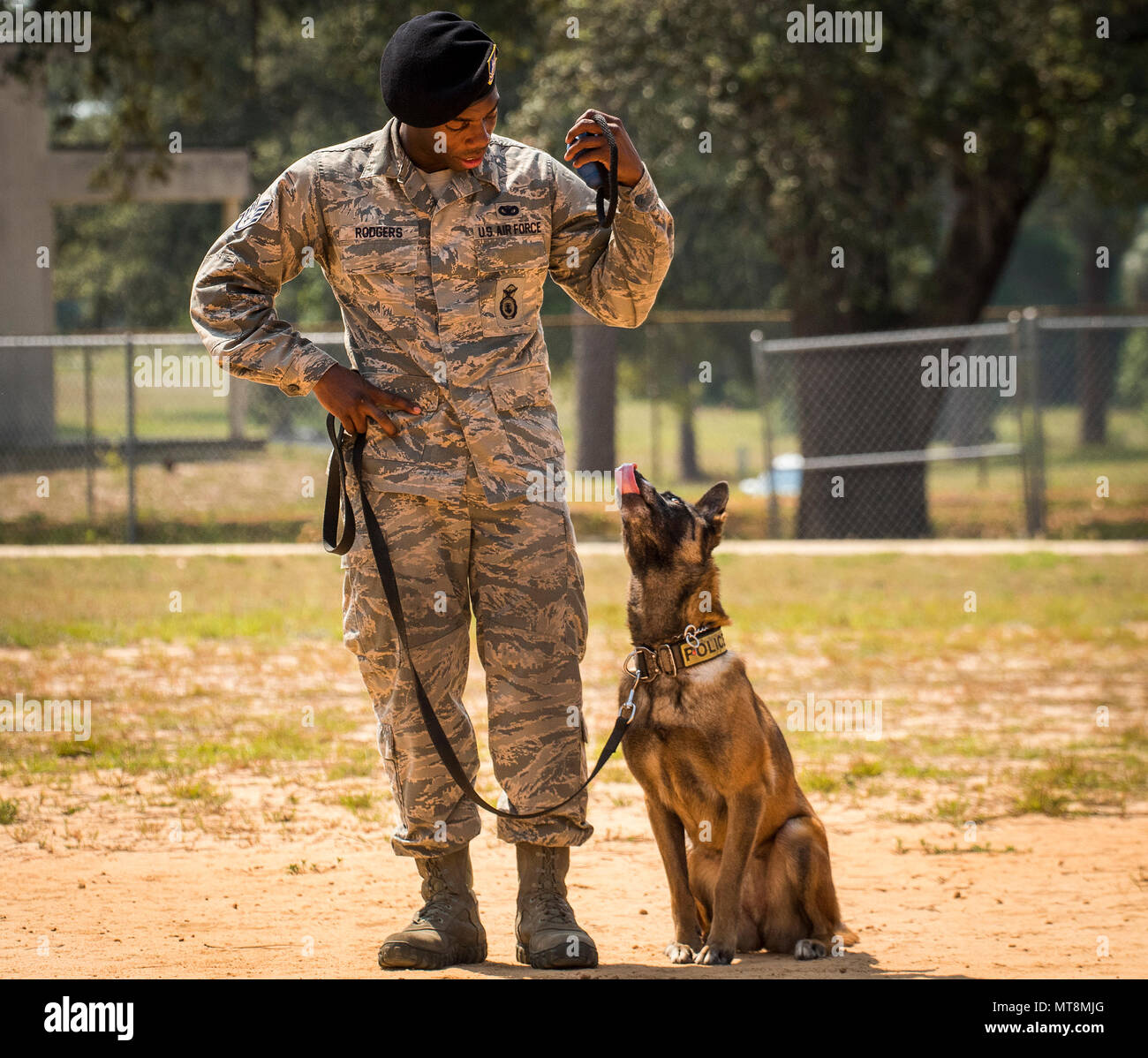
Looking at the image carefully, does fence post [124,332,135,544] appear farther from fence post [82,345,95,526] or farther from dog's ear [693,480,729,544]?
dog's ear [693,480,729,544]

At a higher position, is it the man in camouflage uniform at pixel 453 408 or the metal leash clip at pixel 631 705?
the man in camouflage uniform at pixel 453 408

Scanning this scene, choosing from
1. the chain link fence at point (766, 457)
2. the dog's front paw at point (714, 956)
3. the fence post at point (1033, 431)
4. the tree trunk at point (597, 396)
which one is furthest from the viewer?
the tree trunk at point (597, 396)

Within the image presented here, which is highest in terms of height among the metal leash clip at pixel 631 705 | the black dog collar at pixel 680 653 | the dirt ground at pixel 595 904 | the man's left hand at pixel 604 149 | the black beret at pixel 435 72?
the black beret at pixel 435 72

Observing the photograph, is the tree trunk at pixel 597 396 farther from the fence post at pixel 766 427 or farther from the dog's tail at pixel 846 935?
the dog's tail at pixel 846 935

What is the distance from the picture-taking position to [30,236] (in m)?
21.8

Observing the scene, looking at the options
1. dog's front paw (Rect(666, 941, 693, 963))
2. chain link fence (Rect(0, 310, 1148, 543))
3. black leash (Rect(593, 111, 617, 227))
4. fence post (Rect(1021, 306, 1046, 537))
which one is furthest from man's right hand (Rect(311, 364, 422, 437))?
fence post (Rect(1021, 306, 1046, 537))

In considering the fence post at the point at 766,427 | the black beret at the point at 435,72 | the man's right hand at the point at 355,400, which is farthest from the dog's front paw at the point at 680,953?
the fence post at the point at 766,427

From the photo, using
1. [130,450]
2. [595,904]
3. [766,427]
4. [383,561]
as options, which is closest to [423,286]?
[383,561]

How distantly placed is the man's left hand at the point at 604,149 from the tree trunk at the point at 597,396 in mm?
17907

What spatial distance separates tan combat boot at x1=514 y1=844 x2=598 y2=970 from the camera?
162 inches

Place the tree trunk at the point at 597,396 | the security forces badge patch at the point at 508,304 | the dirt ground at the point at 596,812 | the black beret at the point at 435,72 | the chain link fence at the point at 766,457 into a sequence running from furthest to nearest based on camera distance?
1. the tree trunk at the point at 597,396
2. the chain link fence at the point at 766,457
3. the dirt ground at the point at 596,812
4. the security forces badge patch at the point at 508,304
5. the black beret at the point at 435,72

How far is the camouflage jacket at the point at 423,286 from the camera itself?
4.07m

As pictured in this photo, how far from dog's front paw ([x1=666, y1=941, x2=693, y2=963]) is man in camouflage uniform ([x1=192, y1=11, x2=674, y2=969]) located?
0.29 metres
